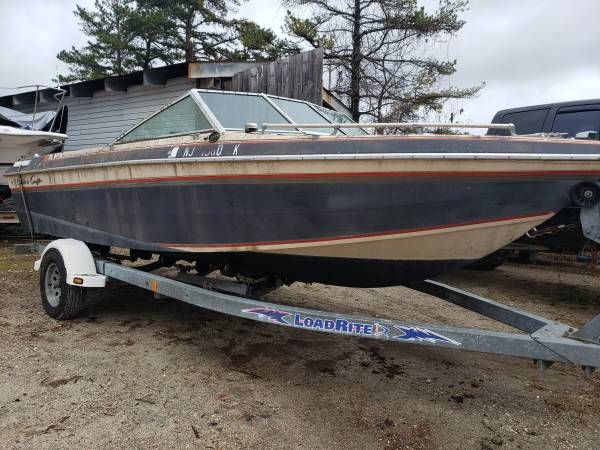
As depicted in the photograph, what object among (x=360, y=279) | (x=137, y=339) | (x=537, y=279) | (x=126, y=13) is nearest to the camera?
(x=360, y=279)

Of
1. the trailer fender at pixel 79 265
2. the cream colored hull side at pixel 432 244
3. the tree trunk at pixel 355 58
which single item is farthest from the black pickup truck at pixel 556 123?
the tree trunk at pixel 355 58

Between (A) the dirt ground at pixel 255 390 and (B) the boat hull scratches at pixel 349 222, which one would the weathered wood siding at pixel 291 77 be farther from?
(B) the boat hull scratches at pixel 349 222

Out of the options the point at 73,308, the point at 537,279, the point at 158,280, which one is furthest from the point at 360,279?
the point at 537,279

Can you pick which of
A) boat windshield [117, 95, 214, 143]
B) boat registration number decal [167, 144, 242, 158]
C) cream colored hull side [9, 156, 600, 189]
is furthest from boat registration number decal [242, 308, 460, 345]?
boat windshield [117, 95, 214, 143]

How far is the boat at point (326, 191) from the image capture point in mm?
2576

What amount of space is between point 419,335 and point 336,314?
52cm

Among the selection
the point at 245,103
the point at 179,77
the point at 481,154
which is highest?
the point at 179,77

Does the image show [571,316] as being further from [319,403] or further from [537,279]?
[319,403]

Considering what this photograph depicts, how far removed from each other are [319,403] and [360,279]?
852 mm

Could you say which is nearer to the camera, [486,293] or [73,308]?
[73,308]

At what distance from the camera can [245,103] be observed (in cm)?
384

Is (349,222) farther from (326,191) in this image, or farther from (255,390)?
(255,390)

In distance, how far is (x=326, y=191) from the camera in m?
2.81

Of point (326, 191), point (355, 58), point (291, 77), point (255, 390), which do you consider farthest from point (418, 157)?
point (355, 58)
